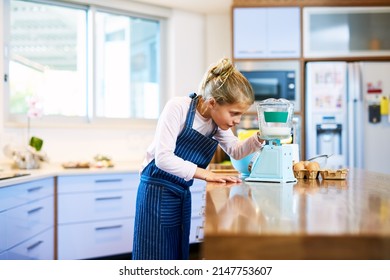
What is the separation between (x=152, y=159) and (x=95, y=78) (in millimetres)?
2102

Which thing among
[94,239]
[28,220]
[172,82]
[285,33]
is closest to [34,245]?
[28,220]

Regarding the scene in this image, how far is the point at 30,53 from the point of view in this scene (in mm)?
3164

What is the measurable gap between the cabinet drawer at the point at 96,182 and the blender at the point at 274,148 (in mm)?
1634

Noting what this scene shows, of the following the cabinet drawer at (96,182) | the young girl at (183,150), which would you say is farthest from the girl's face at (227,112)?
the cabinet drawer at (96,182)

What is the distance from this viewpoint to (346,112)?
3.35 metres

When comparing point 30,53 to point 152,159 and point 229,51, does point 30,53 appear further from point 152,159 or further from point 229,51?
point 152,159

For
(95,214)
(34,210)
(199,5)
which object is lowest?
(95,214)

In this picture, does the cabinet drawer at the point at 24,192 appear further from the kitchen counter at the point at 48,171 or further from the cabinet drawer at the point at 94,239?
the cabinet drawer at the point at 94,239

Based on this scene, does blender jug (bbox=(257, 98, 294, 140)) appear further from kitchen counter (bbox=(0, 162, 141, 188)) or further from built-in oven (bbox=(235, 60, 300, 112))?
built-in oven (bbox=(235, 60, 300, 112))

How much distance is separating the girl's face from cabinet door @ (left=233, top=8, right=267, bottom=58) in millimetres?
2094

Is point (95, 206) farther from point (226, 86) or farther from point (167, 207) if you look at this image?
point (226, 86)

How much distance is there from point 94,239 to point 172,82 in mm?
1535

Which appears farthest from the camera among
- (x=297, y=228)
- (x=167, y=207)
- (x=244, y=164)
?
(x=244, y=164)

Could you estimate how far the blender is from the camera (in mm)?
1302
